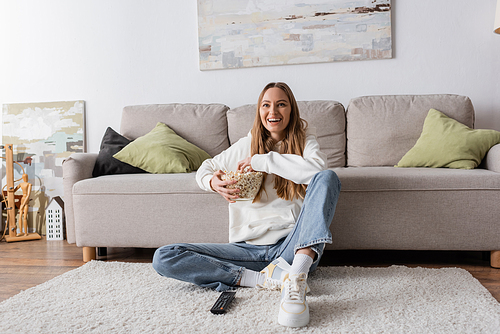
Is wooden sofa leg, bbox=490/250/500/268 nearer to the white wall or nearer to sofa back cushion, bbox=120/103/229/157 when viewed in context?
the white wall

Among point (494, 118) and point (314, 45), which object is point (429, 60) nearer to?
point (494, 118)

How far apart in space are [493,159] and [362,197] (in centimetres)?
75

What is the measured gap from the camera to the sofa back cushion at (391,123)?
2.39m

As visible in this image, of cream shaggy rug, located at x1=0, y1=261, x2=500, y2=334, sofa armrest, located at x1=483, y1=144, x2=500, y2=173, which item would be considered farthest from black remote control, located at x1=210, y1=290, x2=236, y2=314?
sofa armrest, located at x1=483, y1=144, x2=500, y2=173

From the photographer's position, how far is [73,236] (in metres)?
2.16

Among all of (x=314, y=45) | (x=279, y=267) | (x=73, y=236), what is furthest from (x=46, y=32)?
(x=279, y=267)

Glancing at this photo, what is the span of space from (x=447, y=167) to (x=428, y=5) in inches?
47.2

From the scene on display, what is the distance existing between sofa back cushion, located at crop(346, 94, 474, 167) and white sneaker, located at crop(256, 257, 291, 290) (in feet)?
3.88

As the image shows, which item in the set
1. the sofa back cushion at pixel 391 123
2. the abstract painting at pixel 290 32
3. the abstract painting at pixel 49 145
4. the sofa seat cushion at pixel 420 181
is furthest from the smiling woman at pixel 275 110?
the abstract painting at pixel 49 145

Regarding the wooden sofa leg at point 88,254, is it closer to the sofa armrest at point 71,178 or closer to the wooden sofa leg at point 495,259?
the sofa armrest at point 71,178

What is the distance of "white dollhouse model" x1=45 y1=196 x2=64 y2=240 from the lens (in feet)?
8.87

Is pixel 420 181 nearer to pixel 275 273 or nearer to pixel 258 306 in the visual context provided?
pixel 275 273

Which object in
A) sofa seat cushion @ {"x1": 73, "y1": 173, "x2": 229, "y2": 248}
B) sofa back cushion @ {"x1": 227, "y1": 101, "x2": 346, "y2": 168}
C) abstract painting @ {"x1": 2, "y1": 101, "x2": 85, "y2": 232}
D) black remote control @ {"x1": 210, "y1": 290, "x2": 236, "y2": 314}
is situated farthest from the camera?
abstract painting @ {"x1": 2, "y1": 101, "x2": 85, "y2": 232}

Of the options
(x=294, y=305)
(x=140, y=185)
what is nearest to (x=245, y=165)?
(x=294, y=305)
